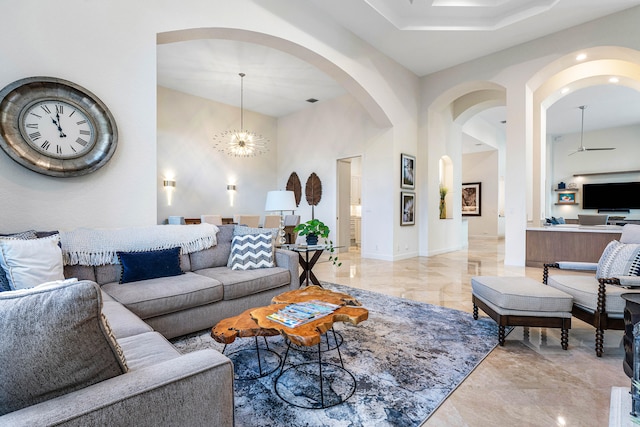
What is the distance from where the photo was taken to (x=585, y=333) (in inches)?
103

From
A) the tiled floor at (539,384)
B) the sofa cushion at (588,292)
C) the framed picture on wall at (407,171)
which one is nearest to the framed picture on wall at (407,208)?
the framed picture on wall at (407,171)

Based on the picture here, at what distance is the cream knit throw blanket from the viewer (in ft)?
7.97

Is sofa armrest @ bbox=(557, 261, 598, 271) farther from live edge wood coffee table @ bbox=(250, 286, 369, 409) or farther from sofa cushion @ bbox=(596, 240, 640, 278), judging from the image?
live edge wood coffee table @ bbox=(250, 286, 369, 409)

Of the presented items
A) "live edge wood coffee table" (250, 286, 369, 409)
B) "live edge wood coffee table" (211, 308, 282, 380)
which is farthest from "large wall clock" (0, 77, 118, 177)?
"live edge wood coffee table" (250, 286, 369, 409)

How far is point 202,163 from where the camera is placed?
7324 millimetres

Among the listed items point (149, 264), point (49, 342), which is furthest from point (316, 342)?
point (149, 264)

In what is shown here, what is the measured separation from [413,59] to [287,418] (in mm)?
6412

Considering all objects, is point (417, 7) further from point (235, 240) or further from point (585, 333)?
point (585, 333)

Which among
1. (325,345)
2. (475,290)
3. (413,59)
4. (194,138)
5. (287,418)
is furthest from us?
(194,138)

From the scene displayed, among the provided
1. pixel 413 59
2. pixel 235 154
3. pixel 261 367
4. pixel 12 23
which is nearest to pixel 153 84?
pixel 12 23

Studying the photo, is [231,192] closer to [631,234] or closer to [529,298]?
[529,298]

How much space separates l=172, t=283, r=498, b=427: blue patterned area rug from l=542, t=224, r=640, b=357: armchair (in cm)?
65

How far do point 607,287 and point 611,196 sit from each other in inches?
392

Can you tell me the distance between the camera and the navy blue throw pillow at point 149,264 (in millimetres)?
2570
